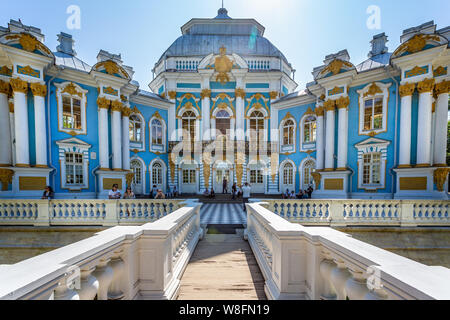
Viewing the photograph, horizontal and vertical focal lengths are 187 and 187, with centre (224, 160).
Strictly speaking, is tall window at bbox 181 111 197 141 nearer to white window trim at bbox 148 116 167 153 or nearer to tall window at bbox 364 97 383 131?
white window trim at bbox 148 116 167 153

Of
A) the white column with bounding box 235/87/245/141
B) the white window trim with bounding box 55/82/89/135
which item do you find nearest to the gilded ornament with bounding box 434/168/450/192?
the white column with bounding box 235/87/245/141

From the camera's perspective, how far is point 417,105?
10000 mm

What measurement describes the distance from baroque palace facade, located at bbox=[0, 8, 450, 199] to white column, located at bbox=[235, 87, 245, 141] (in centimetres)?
12

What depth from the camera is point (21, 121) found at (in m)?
9.44

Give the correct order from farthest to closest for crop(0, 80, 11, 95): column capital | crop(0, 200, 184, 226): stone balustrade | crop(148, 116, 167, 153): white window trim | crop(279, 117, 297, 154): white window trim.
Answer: crop(148, 116, 167, 153): white window trim, crop(279, 117, 297, 154): white window trim, crop(0, 80, 11, 95): column capital, crop(0, 200, 184, 226): stone balustrade

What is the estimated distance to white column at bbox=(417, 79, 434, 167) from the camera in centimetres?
952

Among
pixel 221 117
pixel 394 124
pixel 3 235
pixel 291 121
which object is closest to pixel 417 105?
pixel 394 124

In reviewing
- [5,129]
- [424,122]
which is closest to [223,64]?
[424,122]

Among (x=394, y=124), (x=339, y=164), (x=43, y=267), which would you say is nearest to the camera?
(x=43, y=267)

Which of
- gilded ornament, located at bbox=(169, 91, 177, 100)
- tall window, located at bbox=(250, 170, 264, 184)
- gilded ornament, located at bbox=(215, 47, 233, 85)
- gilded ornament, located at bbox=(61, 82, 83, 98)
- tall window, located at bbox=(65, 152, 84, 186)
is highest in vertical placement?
gilded ornament, located at bbox=(215, 47, 233, 85)

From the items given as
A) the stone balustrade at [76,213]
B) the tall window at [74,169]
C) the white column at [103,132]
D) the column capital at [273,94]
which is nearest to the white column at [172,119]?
the white column at [103,132]
